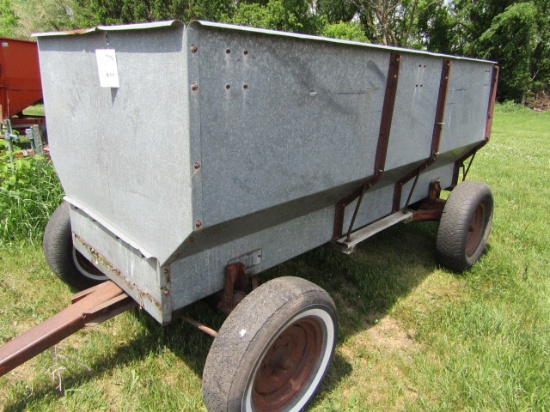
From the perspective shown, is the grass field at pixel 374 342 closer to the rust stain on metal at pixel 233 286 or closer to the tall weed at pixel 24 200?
the tall weed at pixel 24 200

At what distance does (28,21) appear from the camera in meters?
26.8

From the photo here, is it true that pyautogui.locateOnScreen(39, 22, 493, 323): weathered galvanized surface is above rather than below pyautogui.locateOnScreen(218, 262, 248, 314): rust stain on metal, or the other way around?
above

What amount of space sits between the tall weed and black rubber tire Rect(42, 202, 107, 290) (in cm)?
102

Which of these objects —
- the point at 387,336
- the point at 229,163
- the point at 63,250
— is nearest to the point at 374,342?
the point at 387,336

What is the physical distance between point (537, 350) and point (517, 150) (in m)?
8.70

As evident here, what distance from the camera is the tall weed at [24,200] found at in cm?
361

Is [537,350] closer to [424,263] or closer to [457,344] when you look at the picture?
[457,344]

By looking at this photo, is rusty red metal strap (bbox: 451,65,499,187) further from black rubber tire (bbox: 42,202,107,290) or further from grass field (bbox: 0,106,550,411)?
black rubber tire (bbox: 42,202,107,290)

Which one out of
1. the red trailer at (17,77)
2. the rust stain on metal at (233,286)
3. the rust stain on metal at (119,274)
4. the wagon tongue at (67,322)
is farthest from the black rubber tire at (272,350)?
the red trailer at (17,77)

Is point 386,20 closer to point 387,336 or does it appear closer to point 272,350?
point 387,336

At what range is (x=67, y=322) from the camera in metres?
2.01

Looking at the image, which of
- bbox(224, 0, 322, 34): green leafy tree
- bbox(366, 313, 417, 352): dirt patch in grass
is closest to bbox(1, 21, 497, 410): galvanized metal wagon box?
bbox(366, 313, 417, 352): dirt patch in grass

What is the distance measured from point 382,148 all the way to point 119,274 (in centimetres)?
161

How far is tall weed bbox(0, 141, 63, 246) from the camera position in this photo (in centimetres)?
361
